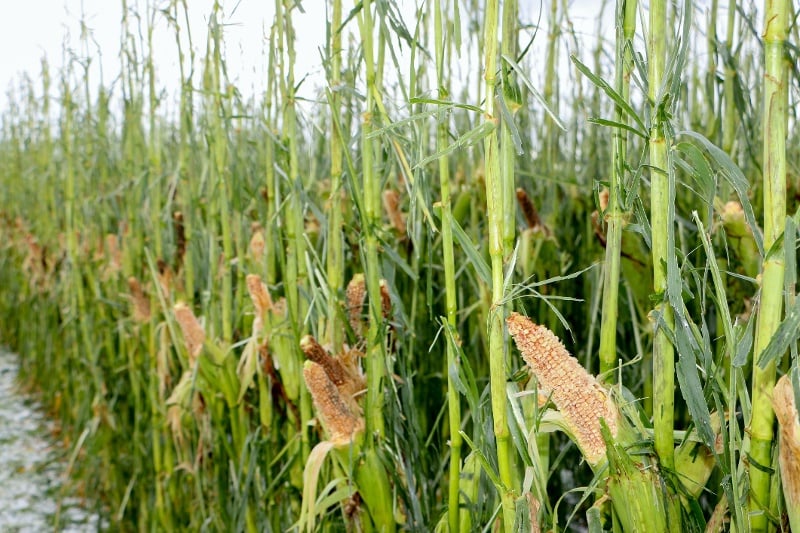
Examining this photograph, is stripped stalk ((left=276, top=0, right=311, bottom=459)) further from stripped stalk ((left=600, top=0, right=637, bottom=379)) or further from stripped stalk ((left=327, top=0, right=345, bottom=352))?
stripped stalk ((left=600, top=0, right=637, bottom=379))

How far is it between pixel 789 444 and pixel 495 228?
0.21 m

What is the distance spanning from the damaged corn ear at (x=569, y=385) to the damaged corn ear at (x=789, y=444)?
113 millimetres

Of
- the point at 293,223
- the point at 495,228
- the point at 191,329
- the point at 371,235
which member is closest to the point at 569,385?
the point at 495,228

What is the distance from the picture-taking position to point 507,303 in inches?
21.6

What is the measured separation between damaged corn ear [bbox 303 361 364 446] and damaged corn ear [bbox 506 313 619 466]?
0.32 meters

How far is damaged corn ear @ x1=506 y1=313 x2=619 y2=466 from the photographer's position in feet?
1.70

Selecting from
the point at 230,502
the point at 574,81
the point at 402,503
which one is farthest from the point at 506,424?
the point at 574,81

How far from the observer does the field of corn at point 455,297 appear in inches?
19.0

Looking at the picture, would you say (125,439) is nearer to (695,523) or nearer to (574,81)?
(574,81)

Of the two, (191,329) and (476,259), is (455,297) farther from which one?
(191,329)

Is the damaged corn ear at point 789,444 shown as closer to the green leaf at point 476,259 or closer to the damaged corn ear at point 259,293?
the green leaf at point 476,259

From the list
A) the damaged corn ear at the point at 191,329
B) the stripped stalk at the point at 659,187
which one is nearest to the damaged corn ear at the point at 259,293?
the damaged corn ear at the point at 191,329

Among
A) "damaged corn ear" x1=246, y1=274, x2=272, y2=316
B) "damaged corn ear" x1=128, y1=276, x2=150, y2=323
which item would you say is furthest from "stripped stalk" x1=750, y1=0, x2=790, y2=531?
"damaged corn ear" x1=128, y1=276, x2=150, y2=323

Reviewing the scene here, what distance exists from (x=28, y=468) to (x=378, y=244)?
192cm
